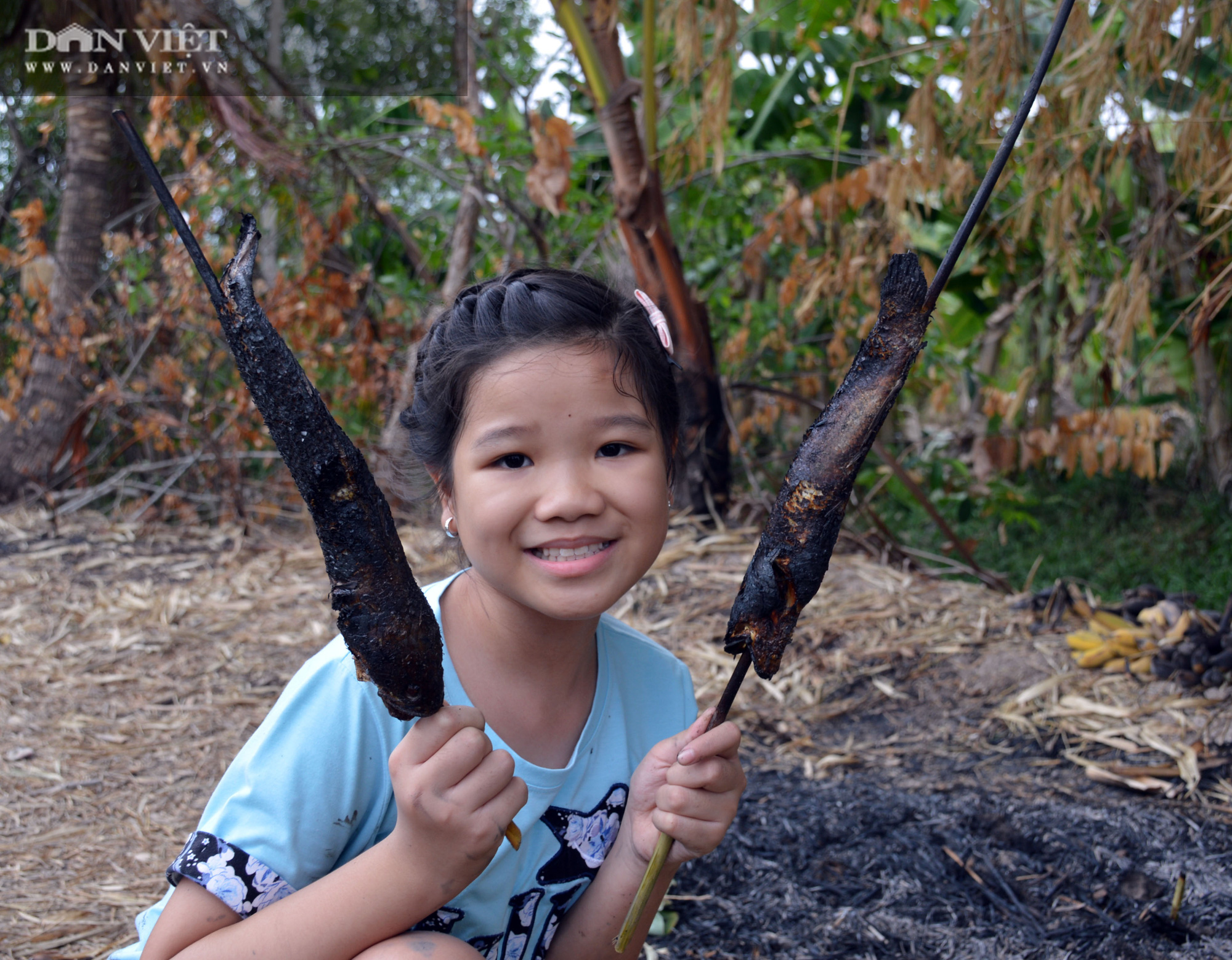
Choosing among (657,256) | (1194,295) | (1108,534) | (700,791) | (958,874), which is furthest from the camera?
(1108,534)

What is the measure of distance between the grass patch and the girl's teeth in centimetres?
405

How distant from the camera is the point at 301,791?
1227 mm

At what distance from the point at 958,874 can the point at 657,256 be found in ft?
8.11

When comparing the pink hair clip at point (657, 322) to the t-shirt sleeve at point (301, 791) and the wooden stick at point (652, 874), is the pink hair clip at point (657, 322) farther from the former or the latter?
the t-shirt sleeve at point (301, 791)

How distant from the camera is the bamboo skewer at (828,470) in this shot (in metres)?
1.01

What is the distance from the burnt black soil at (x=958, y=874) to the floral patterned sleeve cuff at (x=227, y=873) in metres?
0.90

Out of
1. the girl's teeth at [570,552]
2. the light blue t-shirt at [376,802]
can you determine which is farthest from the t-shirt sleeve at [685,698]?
the girl's teeth at [570,552]

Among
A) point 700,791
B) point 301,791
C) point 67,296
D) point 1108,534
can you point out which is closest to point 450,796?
point 301,791

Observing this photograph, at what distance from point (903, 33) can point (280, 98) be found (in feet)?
11.3

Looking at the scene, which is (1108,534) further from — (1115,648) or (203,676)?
(203,676)

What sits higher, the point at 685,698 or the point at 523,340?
the point at 523,340

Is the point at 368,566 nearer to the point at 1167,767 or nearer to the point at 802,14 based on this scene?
the point at 1167,767

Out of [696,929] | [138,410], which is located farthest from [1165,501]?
[138,410]

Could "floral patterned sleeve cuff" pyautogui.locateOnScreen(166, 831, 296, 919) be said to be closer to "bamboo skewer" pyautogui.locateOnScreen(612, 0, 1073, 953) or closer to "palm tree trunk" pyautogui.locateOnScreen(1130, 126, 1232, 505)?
"bamboo skewer" pyautogui.locateOnScreen(612, 0, 1073, 953)
